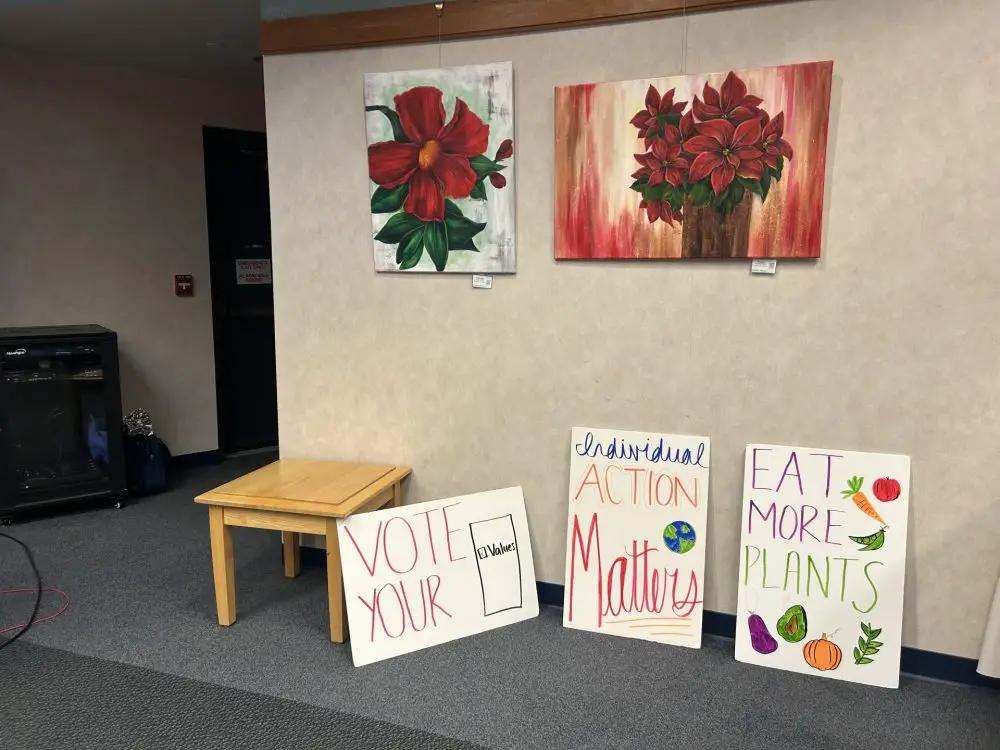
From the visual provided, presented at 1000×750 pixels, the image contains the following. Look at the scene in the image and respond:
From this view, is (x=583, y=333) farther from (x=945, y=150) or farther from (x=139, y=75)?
(x=139, y=75)

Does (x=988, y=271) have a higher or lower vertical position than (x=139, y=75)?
lower

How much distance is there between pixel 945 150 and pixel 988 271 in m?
0.36

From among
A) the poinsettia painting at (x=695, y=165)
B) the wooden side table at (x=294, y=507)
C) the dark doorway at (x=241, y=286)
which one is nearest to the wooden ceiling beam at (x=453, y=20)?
the poinsettia painting at (x=695, y=165)

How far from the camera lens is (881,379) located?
81.3 inches

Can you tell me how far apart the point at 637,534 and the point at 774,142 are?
1316 mm

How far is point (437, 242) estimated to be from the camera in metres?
2.49

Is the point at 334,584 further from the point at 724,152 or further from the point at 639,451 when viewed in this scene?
the point at 724,152

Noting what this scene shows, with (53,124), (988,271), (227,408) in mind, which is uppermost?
(53,124)

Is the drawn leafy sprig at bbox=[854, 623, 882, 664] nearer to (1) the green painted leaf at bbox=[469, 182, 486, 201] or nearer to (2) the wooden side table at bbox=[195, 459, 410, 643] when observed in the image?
(2) the wooden side table at bbox=[195, 459, 410, 643]

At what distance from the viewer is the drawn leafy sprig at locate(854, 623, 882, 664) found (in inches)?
80.7

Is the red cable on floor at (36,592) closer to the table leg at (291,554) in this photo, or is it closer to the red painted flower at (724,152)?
the table leg at (291,554)

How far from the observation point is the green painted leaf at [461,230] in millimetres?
2428

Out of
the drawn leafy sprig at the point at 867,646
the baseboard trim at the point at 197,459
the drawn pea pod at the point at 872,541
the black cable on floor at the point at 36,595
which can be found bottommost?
the black cable on floor at the point at 36,595

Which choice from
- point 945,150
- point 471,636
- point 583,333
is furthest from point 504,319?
point 945,150
